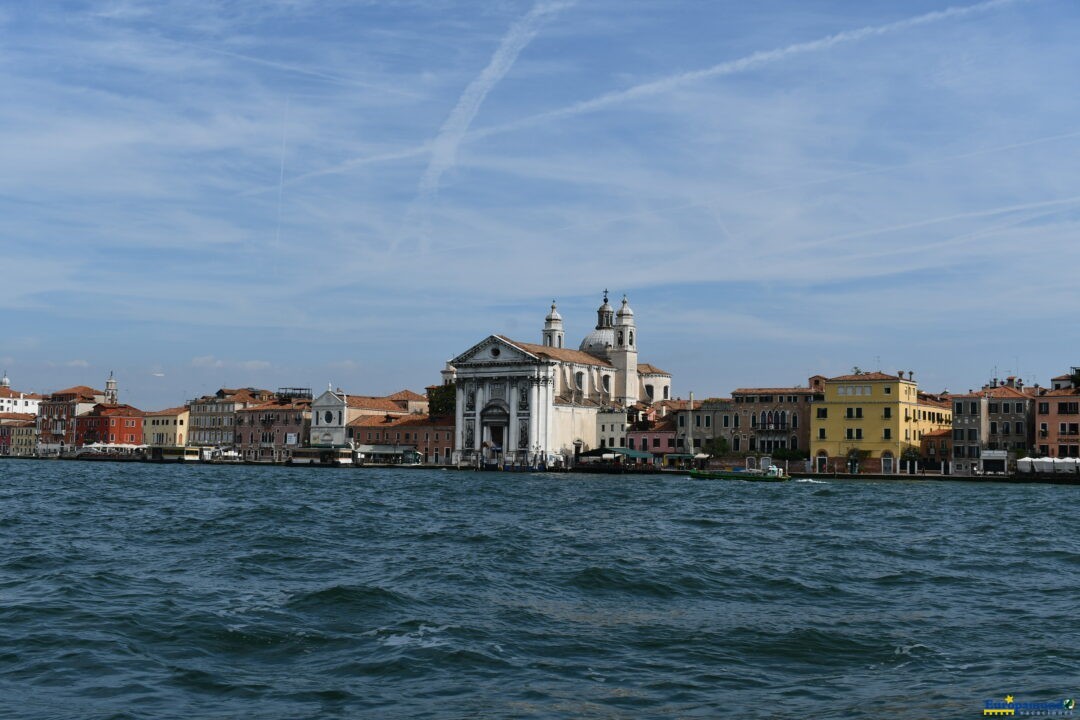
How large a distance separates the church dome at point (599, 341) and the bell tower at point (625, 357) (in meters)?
1.86

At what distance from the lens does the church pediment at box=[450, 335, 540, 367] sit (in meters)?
90.4

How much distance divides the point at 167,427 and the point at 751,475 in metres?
71.3

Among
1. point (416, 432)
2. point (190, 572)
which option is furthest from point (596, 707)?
point (416, 432)

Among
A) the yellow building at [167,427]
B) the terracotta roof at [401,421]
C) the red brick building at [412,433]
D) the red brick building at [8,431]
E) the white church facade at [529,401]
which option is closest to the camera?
the white church facade at [529,401]

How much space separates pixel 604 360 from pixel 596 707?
3607 inches

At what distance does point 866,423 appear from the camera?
74.1m

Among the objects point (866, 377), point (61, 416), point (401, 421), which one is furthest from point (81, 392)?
point (866, 377)

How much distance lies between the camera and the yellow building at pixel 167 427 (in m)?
118

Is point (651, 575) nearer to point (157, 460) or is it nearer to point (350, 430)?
point (350, 430)

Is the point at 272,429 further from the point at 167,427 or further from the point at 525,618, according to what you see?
the point at 525,618

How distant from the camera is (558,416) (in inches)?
3593

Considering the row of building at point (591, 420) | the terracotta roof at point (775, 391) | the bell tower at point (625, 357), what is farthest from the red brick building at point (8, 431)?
the terracotta roof at point (775, 391)

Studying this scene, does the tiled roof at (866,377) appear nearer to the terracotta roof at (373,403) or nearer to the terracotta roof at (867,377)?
the terracotta roof at (867,377)

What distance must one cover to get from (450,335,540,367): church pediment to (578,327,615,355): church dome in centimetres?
1443
